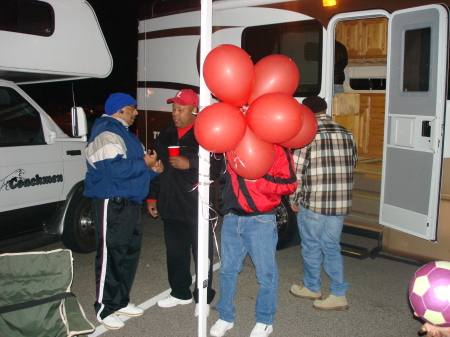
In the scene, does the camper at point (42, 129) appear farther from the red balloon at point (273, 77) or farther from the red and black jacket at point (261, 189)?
the red balloon at point (273, 77)

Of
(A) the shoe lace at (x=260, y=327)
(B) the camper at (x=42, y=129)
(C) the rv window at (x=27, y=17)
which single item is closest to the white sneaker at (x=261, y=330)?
(A) the shoe lace at (x=260, y=327)

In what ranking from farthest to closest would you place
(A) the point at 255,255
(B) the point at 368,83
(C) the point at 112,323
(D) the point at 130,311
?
(B) the point at 368,83, (D) the point at 130,311, (C) the point at 112,323, (A) the point at 255,255

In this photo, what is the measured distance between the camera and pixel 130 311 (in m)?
3.87

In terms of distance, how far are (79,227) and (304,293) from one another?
2642 millimetres

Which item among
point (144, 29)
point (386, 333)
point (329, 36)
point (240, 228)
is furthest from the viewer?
point (144, 29)

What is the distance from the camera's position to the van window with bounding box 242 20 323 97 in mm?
5008

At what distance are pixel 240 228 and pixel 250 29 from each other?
119 inches

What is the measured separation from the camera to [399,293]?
14.2ft

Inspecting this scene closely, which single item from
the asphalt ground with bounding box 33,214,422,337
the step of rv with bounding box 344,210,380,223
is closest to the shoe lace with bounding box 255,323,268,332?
the asphalt ground with bounding box 33,214,422,337

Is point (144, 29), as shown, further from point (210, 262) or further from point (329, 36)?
point (210, 262)

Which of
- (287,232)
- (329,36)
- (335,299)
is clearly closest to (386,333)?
(335,299)

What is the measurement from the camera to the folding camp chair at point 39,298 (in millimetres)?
2480

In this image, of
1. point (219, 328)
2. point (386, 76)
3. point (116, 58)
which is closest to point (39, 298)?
→ point (219, 328)

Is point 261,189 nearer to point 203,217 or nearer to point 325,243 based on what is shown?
point 203,217
